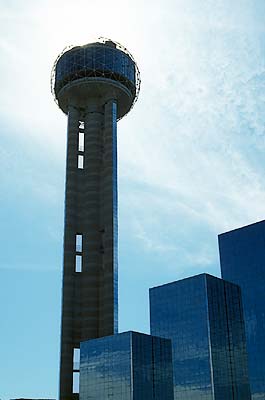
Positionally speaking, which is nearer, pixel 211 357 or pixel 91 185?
pixel 91 185

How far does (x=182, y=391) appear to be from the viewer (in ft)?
645

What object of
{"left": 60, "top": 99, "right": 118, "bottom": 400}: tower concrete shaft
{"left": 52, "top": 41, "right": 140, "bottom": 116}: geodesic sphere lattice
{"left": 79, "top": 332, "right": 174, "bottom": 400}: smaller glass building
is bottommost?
{"left": 79, "top": 332, "right": 174, "bottom": 400}: smaller glass building

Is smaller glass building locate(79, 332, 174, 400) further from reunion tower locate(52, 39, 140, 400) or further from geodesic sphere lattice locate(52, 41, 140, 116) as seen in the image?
geodesic sphere lattice locate(52, 41, 140, 116)

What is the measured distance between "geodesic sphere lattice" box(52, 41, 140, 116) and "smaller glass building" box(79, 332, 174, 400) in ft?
254

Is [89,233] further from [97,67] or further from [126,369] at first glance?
[97,67]

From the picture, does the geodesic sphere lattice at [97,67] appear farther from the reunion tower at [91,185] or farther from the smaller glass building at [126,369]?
the smaller glass building at [126,369]

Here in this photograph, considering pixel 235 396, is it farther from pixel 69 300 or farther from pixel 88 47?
pixel 88 47

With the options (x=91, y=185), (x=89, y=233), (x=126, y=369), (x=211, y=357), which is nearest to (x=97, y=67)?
(x=91, y=185)

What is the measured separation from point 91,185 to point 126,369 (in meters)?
54.5

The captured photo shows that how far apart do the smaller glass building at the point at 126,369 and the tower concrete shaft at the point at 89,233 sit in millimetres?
8748

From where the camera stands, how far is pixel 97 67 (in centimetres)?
17650

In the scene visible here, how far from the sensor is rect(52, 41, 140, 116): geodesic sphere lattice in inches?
6964

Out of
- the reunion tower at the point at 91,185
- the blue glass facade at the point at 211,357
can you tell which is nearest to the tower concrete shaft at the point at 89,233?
the reunion tower at the point at 91,185

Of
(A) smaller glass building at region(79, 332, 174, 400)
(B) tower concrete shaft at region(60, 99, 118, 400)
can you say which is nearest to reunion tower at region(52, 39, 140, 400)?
(B) tower concrete shaft at region(60, 99, 118, 400)
